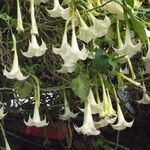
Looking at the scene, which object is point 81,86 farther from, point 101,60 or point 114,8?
point 114,8

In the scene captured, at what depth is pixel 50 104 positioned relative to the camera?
1.96 m

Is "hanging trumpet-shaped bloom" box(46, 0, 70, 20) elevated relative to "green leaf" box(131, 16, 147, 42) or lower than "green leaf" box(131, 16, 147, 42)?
elevated

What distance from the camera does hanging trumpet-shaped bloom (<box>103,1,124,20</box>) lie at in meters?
1.24

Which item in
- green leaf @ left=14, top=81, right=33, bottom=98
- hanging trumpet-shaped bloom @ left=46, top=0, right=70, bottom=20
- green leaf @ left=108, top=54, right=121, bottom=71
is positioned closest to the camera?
hanging trumpet-shaped bloom @ left=46, top=0, right=70, bottom=20

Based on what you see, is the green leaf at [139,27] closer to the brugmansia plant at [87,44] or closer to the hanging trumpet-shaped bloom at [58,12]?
the brugmansia plant at [87,44]

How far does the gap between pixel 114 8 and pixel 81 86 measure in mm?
225

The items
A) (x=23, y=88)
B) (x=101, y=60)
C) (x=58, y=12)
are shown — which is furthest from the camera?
(x=23, y=88)

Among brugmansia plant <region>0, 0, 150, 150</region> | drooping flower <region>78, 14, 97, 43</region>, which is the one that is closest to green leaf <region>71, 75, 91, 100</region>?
brugmansia plant <region>0, 0, 150, 150</region>

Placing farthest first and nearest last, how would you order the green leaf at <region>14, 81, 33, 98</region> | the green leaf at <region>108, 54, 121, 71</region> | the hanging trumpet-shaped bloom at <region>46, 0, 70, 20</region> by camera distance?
the green leaf at <region>14, 81, 33, 98</region> → the green leaf at <region>108, 54, 121, 71</region> → the hanging trumpet-shaped bloom at <region>46, 0, 70, 20</region>

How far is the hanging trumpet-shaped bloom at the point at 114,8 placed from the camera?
1.24 meters

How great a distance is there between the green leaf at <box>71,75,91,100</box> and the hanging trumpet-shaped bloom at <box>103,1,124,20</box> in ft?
0.67

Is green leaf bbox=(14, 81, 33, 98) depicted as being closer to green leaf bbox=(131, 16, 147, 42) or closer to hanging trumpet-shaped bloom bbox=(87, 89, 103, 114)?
hanging trumpet-shaped bloom bbox=(87, 89, 103, 114)

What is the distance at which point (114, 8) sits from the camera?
1242mm

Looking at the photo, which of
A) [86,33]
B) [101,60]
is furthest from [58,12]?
[101,60]
